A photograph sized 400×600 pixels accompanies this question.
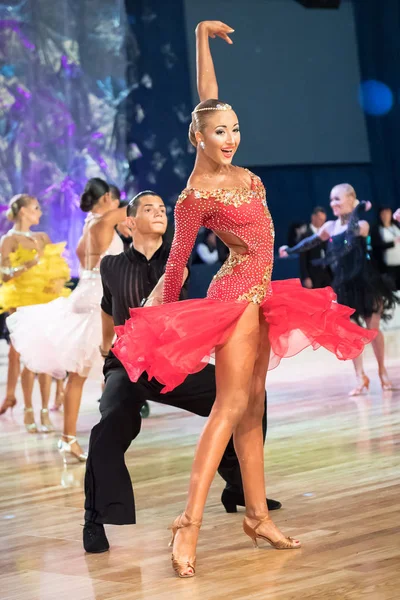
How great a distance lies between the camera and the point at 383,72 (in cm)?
1670

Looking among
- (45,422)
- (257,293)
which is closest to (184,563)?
(257,293)

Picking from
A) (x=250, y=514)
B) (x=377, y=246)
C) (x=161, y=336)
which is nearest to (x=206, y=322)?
(x=161, y=336)

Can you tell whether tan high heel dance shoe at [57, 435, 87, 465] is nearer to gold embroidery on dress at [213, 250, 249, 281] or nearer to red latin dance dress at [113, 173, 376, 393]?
red latin dance dress at [113, 173, 376, 393]

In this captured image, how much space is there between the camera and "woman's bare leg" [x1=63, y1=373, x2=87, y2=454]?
5.64 meters

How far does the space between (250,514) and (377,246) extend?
9.36 meters

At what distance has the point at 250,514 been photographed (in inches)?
134

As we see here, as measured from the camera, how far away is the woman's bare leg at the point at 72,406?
5.64m

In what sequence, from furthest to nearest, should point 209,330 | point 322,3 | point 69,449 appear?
1. point 322,3
2. point 69,449
3. point 209,330

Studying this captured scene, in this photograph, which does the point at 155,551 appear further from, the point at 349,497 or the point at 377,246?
the point at 377,246

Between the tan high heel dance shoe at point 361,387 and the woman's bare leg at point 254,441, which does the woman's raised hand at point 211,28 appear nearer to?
the woman's bare leg at point 254,441

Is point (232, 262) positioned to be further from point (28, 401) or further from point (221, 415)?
point (28, 401)

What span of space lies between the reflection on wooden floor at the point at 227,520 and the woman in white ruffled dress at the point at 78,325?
379mm

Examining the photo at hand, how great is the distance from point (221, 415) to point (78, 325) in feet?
9.59

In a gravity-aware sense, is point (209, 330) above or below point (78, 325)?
above
